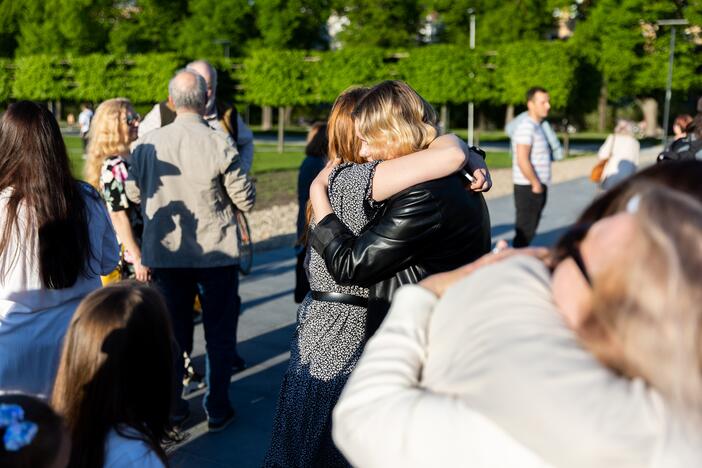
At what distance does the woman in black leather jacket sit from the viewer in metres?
2.68

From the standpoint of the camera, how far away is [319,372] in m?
3.08

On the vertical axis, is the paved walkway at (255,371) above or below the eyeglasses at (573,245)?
below

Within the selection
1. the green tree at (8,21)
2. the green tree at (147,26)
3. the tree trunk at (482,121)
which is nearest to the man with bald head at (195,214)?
the green tree at (147,26)

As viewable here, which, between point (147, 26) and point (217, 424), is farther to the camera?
point (147, 26)

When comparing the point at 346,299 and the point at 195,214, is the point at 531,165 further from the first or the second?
the point at 346,299

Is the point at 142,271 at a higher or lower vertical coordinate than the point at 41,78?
lower

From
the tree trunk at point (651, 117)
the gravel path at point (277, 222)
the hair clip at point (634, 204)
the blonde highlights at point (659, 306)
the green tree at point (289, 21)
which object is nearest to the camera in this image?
the blonde highlights at point (659, 306)

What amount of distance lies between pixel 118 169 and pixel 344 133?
6.60ft

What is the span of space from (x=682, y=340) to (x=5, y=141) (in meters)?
2.72

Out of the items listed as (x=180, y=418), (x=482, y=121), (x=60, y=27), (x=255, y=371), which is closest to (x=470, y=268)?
(x=180, y=418)

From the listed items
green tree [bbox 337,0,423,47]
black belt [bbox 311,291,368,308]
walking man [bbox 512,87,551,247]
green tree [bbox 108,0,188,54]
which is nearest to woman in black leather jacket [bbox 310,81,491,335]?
black belt [bbox 311,291,368,308]

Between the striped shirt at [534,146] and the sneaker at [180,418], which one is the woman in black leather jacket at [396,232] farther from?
the striped shirt at [534,146]

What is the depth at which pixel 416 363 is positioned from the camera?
60.7 inches

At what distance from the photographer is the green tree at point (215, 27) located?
2051 inches
